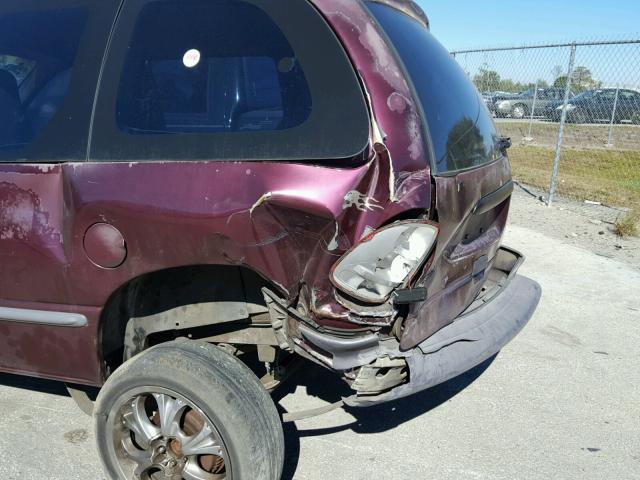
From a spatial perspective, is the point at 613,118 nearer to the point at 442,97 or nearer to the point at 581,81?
the point at 581,81

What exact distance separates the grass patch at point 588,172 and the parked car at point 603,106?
1131mm

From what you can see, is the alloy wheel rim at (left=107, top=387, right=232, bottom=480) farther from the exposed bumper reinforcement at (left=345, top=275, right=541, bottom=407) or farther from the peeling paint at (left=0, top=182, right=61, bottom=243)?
the peeling paint at (left=0, top=182, right=61, bottom=243)

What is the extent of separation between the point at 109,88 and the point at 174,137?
383mm

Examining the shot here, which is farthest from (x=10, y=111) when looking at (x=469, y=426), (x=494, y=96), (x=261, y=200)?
(x=494, y=96)

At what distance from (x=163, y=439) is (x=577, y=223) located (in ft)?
22.2

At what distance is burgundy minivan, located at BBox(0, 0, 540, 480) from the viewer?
211 cm

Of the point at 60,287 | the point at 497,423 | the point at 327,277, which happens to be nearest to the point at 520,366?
the point at 497,423

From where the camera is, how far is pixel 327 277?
2.09 metres

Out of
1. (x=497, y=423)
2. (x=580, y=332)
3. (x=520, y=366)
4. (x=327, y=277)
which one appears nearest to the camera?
(x=327, y=277)

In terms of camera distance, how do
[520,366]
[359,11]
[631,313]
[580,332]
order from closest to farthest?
[359,11], [520,366], [580,332], [631,313]

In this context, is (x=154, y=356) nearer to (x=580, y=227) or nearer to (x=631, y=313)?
(x=631, y=313)

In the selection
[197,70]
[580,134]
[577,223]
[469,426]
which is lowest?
[469,426]

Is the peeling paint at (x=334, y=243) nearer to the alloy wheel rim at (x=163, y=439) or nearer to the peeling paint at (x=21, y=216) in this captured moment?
the alloy wheel rim at (x=163, y=439)

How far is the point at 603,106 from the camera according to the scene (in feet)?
36.3
